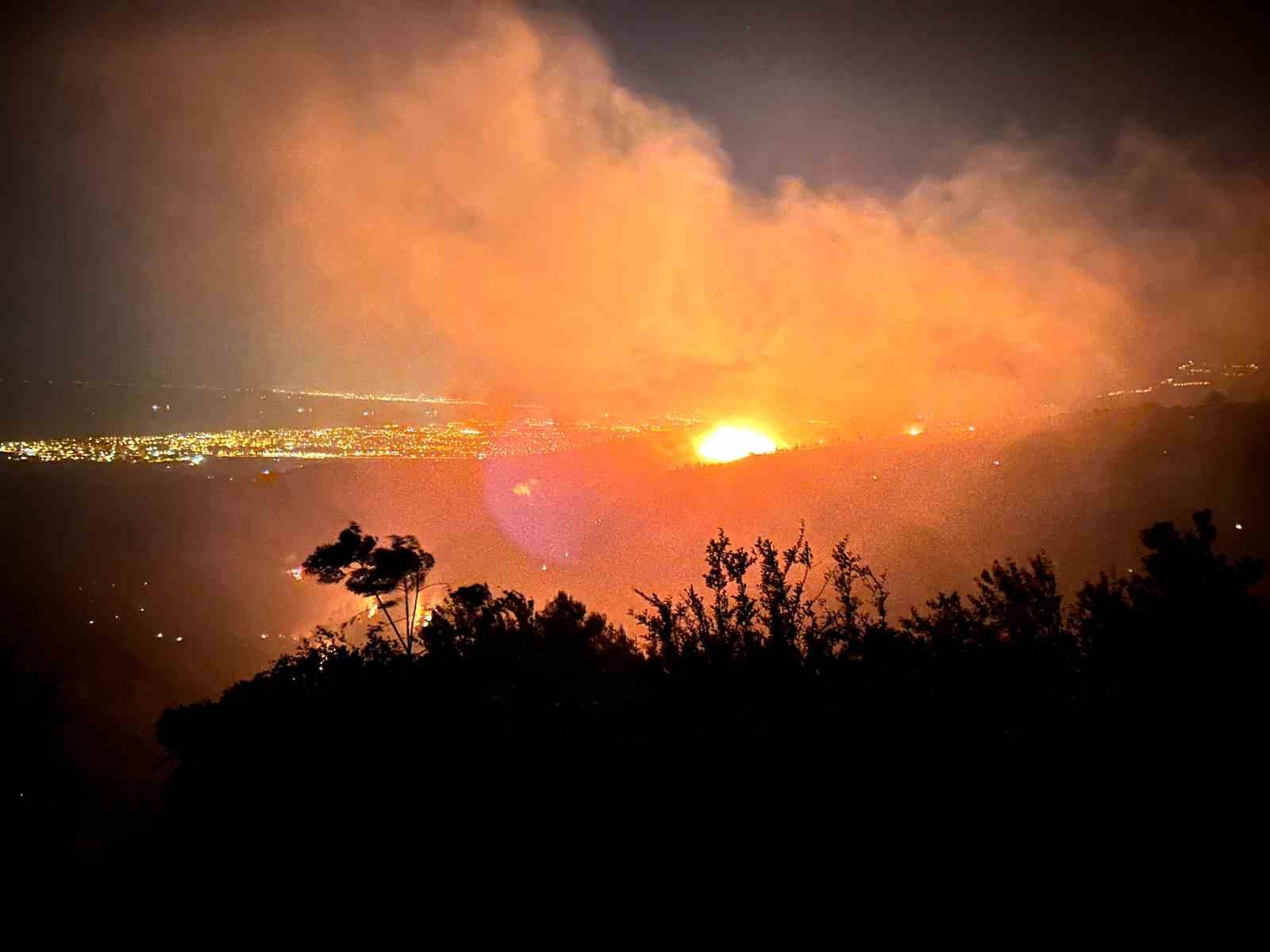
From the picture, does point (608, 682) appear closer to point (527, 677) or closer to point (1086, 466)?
point (527, 677)

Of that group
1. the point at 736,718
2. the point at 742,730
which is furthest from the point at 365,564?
the point at 742,730

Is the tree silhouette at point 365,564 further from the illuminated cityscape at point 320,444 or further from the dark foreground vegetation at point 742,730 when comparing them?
the illuminated cityscape at point 320,444

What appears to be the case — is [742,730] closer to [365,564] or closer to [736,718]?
[736,718]

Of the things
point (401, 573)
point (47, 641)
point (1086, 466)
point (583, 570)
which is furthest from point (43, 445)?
point (1086, 466)

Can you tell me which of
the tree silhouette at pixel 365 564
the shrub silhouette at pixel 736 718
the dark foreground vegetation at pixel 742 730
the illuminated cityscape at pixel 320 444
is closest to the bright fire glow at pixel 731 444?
the illuminated cityscape at pixel 320 444

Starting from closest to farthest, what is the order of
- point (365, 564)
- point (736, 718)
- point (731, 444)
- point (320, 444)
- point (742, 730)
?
1. point (742, 730)
2. point (736, 718)
3. point (365, 564)
4. point (320, 444)
5. point (731, 444)

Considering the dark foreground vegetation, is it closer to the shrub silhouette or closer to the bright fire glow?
the shrub silhouette

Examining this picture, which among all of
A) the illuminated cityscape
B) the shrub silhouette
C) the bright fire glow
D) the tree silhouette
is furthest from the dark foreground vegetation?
the bright fire glow
